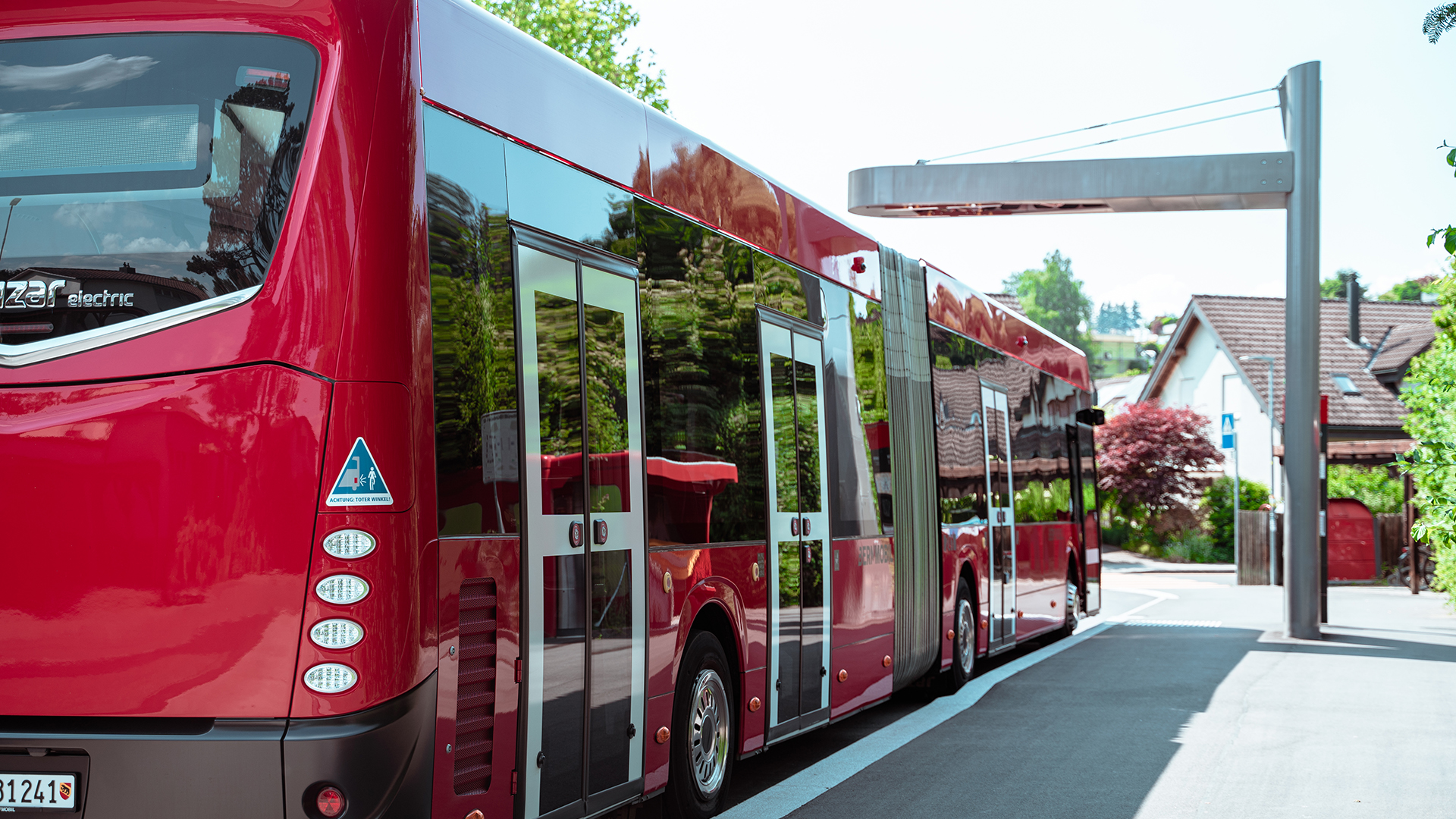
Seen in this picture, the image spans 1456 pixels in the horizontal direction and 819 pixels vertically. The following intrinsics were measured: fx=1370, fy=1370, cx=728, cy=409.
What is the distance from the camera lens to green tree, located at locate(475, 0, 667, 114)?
3303cm

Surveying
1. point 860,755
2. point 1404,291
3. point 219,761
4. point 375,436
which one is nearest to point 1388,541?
point 860,755

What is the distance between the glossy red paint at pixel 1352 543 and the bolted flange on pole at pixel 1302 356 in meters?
16.1

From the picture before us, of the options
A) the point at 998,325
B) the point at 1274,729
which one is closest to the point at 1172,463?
the point at 998,325

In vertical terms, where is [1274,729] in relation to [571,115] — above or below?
below

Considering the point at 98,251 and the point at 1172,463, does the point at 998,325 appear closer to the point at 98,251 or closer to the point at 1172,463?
the point at 98,251

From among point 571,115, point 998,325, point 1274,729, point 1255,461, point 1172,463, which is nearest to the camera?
point 571,115

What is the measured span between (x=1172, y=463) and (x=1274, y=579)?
512 inches

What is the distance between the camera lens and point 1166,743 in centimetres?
934

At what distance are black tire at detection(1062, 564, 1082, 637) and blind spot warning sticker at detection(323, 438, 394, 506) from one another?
1332cm

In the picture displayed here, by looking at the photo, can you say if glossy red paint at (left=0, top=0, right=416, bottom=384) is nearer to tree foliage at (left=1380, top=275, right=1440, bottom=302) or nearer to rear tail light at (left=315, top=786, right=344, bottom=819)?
rear tail light at (left=315, top=786, right=344, bottom=819)

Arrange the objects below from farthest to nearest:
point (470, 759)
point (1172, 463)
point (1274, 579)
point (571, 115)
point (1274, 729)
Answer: point (1172, 463)
point (1274, 579)
point (1274, 729)
point (571, 115)
point (470, 759)

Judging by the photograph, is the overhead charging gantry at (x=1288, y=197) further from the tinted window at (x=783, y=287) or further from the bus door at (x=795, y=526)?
the bus door at (x=795, y=526)

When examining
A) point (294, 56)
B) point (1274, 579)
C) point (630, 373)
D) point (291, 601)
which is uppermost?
point (294, 56)

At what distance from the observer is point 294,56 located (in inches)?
170
